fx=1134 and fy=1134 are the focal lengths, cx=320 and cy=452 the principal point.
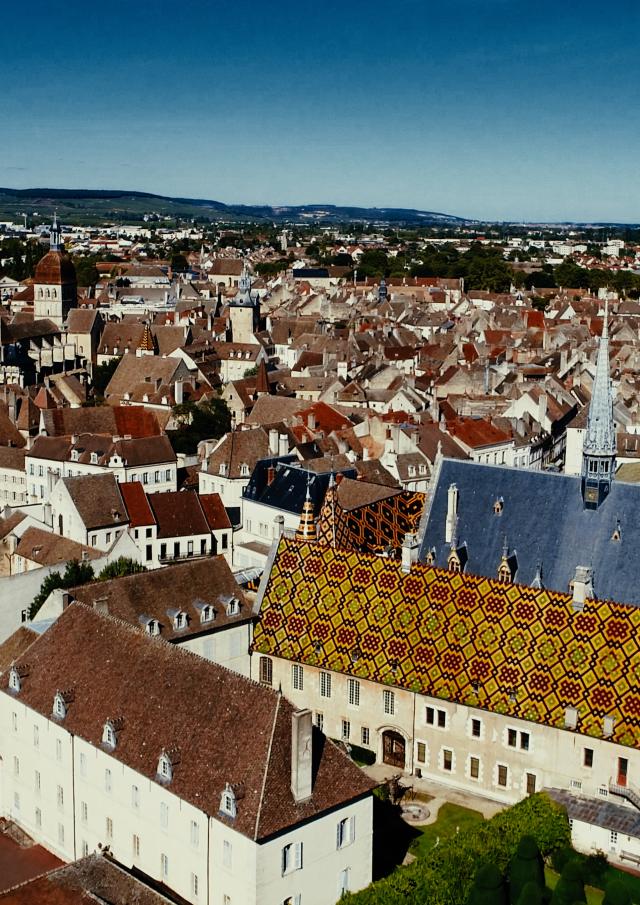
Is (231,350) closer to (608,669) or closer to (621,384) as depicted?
(621,384)

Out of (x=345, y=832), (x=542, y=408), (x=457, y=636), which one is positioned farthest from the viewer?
(x=542, y=408)

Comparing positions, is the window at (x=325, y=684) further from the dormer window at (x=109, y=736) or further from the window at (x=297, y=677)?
the dormer window at (x=109, y=736)

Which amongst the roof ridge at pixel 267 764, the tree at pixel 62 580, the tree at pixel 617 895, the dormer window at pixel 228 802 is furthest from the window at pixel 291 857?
the tree at pixel 62 580

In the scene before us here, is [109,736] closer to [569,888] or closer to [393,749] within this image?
[393,749]

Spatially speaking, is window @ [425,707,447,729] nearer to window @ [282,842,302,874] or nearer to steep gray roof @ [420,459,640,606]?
steep gray roof @ [420,459,640,606]

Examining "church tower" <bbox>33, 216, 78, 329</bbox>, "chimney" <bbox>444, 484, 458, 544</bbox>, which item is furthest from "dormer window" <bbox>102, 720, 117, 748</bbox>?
"church tower" <bbox>33, 216, 78, 329</bbox>

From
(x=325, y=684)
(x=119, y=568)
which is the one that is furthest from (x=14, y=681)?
(x=119, y=568)
